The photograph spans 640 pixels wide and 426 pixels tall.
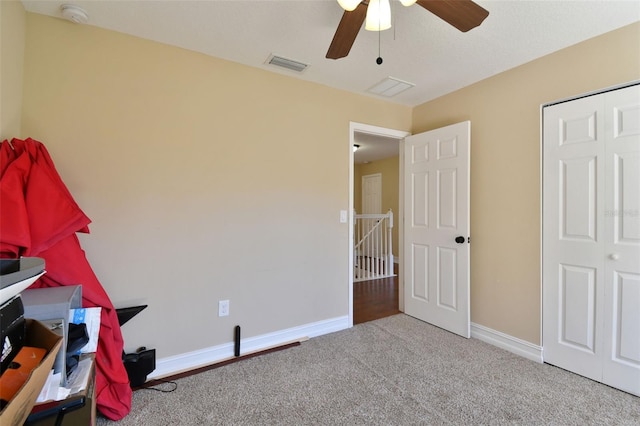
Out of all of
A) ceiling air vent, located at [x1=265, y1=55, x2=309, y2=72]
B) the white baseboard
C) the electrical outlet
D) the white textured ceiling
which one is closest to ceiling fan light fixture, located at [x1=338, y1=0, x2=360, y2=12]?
the white textured ceiling

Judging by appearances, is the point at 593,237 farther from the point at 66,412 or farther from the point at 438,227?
the point at 66,412

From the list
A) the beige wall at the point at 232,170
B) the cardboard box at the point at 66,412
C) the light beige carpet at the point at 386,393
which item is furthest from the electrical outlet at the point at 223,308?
the cardboard box at the point at 66,412

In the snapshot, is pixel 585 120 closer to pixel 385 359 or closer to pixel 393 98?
pixel 393 98

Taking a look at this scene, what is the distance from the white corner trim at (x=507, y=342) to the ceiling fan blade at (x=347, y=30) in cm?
263

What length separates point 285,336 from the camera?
2.55 metres

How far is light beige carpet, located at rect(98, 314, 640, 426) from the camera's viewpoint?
1632 millimetres

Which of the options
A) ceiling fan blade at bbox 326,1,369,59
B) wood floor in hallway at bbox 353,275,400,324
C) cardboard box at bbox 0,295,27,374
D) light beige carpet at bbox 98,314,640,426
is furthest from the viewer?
wood floor in hallway at bbox 353,275,400,324

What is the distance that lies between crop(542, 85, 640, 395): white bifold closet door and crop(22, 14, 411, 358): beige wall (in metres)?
1.70

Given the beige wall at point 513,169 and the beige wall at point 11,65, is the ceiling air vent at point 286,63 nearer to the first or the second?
the beige wall at point 11,65

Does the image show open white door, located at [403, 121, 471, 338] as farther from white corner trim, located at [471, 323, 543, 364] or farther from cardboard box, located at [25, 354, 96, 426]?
cardboard box, located at [25, 354, 96, 426]

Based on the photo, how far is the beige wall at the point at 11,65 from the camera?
1497 mm

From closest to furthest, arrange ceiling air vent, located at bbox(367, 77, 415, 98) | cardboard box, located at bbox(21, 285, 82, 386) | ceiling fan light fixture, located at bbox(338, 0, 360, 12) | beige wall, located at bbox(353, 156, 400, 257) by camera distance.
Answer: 1. cardboard box, located at bbox(21, 285, 82, 386)
2. ceiling fan light fixture, located at bbox(338, 0, 360, 12)
3. ceiling air vent, located at bbox(367, 77, 415, 98)
4. beige wall, located at bbox(353, 156, 400, 257)

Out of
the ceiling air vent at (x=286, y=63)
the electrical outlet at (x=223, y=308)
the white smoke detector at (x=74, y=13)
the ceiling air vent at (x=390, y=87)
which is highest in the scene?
the ceiling air vent at (x=286, y=63)

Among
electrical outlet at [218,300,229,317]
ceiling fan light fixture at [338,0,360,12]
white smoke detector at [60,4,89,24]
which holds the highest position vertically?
white smoke detector at [60,4,89,24]
